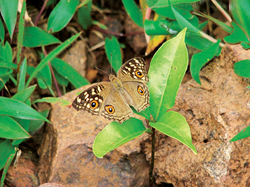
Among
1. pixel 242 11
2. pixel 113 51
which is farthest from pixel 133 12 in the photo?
pixel 242 11

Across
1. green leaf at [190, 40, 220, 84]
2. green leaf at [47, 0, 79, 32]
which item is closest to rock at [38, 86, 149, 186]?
green leaf at [190, 40, 220, 84]

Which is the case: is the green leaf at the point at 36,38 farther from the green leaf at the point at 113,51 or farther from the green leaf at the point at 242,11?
the green leaf at the point at 242,11

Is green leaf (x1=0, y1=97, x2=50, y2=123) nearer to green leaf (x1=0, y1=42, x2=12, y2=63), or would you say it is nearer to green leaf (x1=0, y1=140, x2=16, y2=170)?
green leaf (x1=0, y1=140, x2=16, y2=170)

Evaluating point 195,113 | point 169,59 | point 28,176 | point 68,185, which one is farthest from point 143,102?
point 28,176

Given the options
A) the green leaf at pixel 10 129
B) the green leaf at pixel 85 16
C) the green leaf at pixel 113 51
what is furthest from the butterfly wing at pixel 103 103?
the green leaf at pixel 85 16

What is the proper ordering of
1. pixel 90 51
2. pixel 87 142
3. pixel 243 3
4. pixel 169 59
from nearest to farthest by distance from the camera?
pixel 169 59
pixel 243 3
pixel 87 142
pixel 90 51

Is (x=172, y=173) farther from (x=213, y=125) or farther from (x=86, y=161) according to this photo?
(x=86, y=161)
